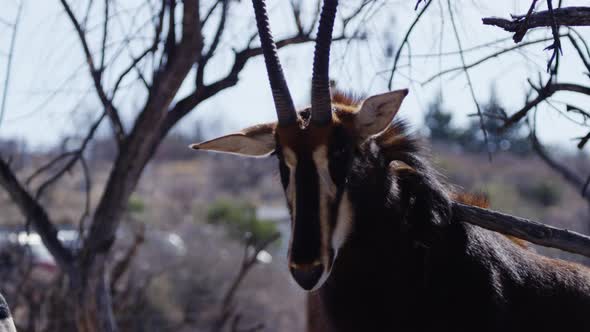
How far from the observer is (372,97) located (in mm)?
5090

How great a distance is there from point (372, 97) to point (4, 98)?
2.92 m

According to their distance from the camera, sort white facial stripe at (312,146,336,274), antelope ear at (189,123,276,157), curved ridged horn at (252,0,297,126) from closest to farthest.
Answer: white facial stripe at (312,146,336,274) < curved ridged horn at (252,0,297,126) < antelope ear at (189,123,276,157)

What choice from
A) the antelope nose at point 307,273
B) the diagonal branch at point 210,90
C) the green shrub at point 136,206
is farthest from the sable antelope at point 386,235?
the green shrub at point 136,206

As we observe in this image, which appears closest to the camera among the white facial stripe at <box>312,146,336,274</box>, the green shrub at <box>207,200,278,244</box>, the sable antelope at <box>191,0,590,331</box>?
the white facial stripe at <box>312,146,336,274</box>

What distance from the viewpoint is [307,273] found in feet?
15.1

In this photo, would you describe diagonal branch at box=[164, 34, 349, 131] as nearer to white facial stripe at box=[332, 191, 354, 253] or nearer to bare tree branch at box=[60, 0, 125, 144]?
bare tree branch at box=[60, 0, 125, 144]

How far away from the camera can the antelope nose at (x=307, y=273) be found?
181 inches

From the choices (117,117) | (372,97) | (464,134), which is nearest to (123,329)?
(117,117)

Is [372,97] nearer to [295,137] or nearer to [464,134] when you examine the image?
[295,137]

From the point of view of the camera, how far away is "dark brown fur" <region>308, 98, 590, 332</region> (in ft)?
17.0

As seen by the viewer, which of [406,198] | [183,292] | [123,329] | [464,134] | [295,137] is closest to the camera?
[295,137]

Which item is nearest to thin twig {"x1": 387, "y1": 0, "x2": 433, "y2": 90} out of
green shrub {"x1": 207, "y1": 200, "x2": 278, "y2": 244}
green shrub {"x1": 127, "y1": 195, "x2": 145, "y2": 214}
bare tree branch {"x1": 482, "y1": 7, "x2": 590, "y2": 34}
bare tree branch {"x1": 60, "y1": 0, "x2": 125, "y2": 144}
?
bare tree branch {"x1": 482, "y1": 7, "x2": 590, "y2": 34}

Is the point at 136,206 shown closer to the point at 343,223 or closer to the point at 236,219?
the point at 236,219

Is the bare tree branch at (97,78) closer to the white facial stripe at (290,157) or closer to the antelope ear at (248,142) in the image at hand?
the antelope ear at (248,142)
